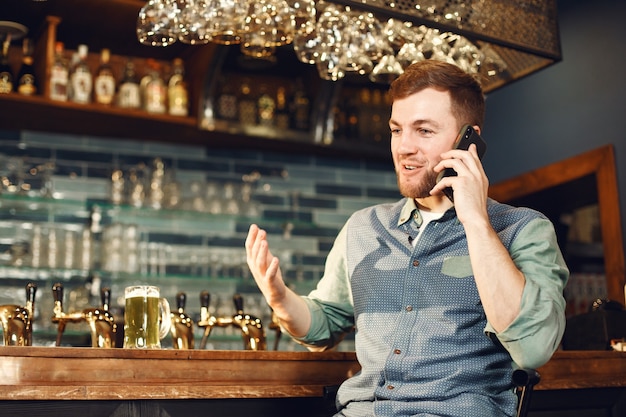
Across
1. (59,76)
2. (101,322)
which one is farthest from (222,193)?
(101,322)

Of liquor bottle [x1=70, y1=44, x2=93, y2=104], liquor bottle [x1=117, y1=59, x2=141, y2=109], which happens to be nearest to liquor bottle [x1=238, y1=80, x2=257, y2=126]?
liquor bottle [x1=117, y1=59, x2=141, y2=109]

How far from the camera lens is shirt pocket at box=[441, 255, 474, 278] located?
205 cm

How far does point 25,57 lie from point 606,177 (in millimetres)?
2703

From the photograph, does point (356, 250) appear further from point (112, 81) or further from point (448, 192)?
point (112, 81)

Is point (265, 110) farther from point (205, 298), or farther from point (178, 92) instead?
point (205, 298)

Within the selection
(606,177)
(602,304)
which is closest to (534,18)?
(602,304)

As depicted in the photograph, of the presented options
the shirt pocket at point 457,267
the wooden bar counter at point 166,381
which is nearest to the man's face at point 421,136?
the shirt pocket at point 457,267

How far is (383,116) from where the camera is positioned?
5.01 metres

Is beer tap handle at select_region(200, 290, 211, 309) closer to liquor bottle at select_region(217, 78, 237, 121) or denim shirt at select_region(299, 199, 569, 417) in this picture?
denim shirt at select_region(299, 199, 569, 417)

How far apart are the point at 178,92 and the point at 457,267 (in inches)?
102

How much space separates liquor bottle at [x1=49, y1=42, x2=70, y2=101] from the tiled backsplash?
13.5 inches

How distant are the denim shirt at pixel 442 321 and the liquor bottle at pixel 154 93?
2.29 meters

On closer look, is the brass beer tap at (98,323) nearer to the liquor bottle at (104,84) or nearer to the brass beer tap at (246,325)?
the brass beer tap at (246,325)

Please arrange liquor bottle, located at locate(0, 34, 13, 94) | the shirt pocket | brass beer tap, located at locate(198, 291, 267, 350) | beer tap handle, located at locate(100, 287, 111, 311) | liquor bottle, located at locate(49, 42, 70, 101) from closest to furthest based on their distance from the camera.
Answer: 1. the shirt pocket
2. beer tap handle, located at locate(100, 287, 111, 311)
3. brass beer tap, located at locate(198, 291, 267, 350)
4. liquor bottle, located at locate(0, 34, 13, 94)
5. liquor bottle, located at locate(49, 42, 70, 101)
